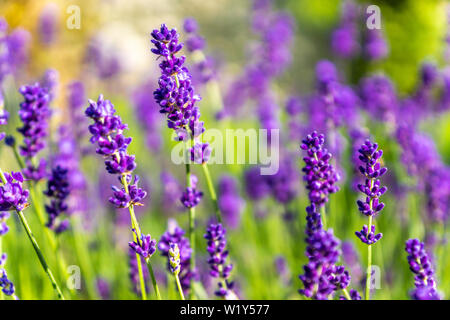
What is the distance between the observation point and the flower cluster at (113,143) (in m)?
1.35

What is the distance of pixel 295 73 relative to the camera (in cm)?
945

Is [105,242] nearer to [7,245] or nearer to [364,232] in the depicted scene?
[7,245]

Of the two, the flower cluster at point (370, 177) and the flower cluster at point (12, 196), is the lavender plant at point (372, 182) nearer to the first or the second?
the flower cluster at point (370, 177)

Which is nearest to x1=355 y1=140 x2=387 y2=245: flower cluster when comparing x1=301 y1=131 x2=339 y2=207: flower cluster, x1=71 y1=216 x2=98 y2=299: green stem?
x1=301 y1=131 x2=339 y2=207: flower cluster

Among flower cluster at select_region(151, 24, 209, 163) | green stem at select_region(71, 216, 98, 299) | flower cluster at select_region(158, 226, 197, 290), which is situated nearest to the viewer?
flower cluster at select_region(151, 24, 209, 163)

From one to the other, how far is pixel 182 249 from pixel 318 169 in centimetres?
53

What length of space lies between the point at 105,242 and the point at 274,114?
1.28m

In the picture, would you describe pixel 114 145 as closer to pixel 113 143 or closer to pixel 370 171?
pixel 113 143

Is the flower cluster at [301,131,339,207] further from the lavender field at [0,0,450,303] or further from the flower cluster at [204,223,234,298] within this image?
the flower cluster at [204,223,234,298]

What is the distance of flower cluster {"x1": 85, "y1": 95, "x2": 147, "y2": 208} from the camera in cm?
135

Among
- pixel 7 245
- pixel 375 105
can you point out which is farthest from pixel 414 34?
pixel 7 245

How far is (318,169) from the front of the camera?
1.56m

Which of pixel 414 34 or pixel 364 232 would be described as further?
pixel 414 34

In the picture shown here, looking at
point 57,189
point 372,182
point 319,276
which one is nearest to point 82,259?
point 57,189
